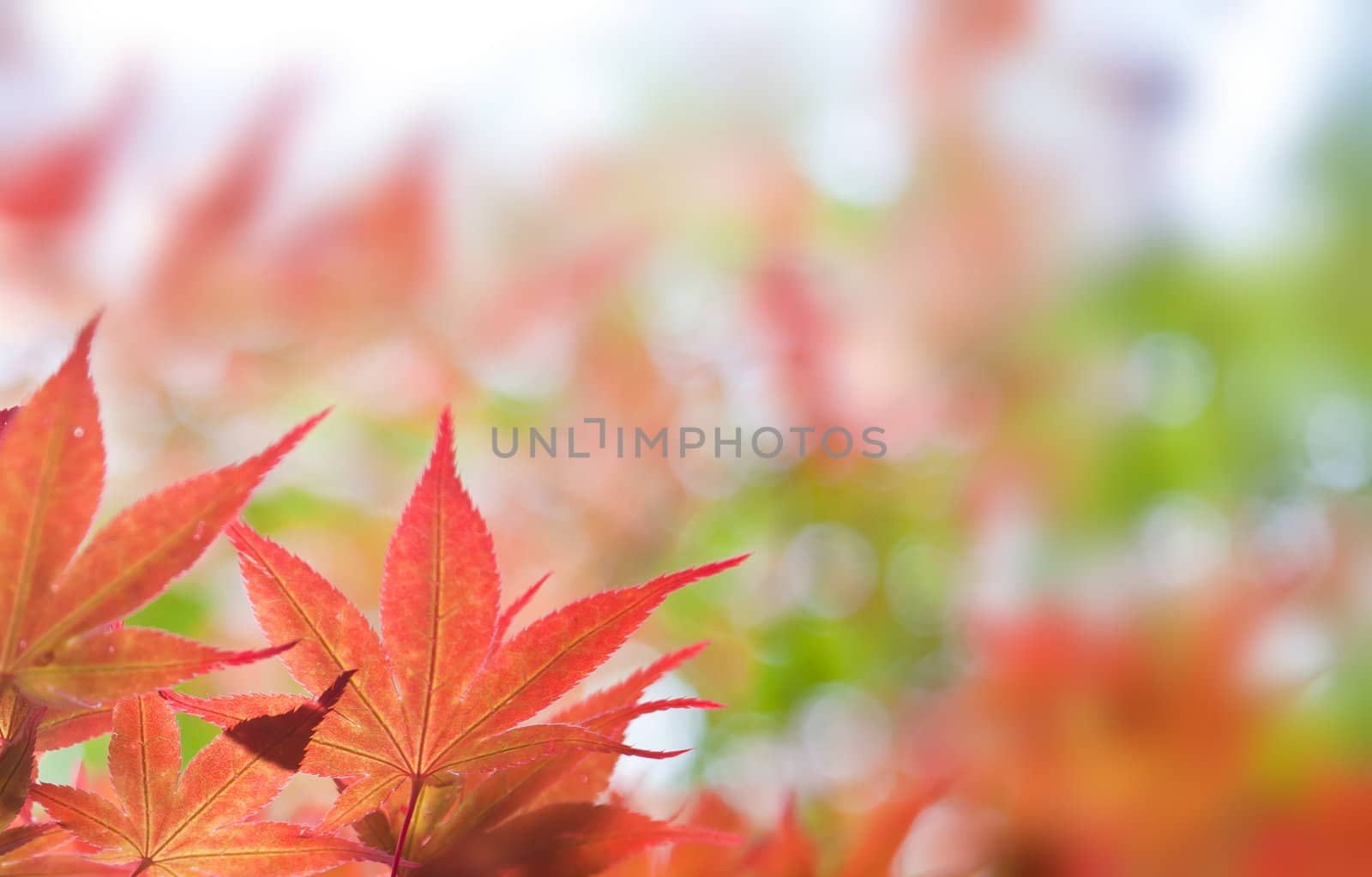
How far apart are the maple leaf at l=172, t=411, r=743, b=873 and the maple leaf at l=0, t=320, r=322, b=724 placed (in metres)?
0.01

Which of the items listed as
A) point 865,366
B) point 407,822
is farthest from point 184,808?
point 865,366

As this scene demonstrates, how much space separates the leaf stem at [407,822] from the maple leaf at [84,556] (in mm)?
33

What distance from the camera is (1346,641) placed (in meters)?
0.79

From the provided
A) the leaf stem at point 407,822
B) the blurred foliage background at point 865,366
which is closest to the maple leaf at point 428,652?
the leaf stem at point 407,822

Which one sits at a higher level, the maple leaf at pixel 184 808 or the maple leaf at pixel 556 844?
the maple leaf at pixel 184 808

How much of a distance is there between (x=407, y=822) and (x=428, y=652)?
0.02 metres

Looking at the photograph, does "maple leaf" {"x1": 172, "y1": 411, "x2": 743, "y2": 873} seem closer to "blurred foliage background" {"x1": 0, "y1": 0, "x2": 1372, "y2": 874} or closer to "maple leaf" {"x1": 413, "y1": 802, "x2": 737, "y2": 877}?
"maple leaf" {"x1": 413, "y1": 802, "x2": 737, "y2": 877}

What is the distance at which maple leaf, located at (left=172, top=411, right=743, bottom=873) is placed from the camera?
13 cm

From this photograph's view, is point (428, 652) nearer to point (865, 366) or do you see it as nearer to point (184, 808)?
point (184, 808)

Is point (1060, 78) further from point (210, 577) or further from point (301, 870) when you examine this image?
point (301, 870)

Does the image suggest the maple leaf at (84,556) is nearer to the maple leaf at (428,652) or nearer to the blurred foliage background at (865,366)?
the maple leaf at (428,652)

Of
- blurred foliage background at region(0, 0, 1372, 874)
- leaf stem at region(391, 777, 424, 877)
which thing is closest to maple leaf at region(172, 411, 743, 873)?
leaf stem at region(391, 777, 424, 877)

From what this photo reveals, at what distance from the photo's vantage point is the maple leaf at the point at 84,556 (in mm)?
113

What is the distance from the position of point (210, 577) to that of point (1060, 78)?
31.0 inches
